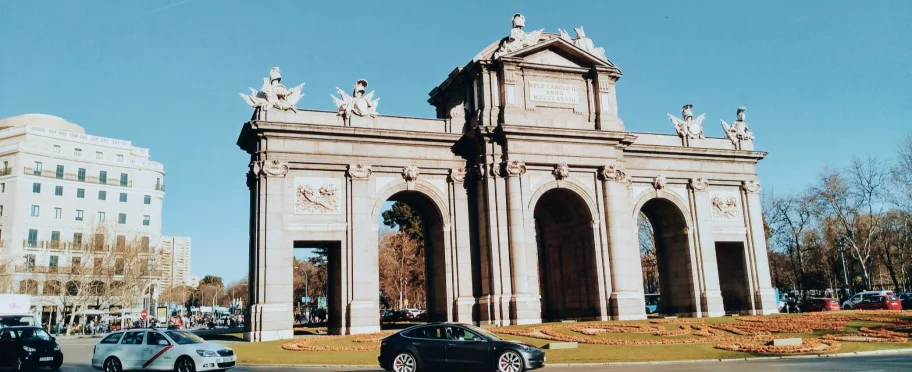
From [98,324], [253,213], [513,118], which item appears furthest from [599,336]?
[98,324]

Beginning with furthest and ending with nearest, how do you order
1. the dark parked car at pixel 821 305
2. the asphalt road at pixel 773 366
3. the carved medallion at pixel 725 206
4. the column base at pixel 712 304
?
the dark parked car at pixel 821 305 → the carved medallion at pixel 725 206 → the column base at pixel 712 304 → the asphalt road at pixel 773 366

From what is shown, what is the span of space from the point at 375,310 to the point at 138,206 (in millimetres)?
55528

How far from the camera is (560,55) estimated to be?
137 ft

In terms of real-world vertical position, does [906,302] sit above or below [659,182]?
below

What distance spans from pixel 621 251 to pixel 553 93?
403 inches

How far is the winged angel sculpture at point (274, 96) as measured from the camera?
37031 millimetres

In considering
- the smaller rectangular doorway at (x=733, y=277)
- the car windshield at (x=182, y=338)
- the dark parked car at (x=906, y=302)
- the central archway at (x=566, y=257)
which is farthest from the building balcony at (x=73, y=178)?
the dark parked car at (x=906, y=302)

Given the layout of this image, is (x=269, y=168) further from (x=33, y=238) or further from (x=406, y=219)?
(x=33, y=238)

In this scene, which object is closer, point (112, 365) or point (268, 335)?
point (112, 365)

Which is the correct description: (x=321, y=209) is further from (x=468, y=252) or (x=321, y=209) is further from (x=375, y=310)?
(x=468, y=252)

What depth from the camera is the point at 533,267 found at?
38188 mm

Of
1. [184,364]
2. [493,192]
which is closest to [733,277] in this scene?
[493,192]

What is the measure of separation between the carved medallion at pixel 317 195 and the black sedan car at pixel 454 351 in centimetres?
1846

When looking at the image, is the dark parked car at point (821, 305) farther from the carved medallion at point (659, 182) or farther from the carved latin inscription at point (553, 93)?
the carved latin inscription at point (553, 93)
